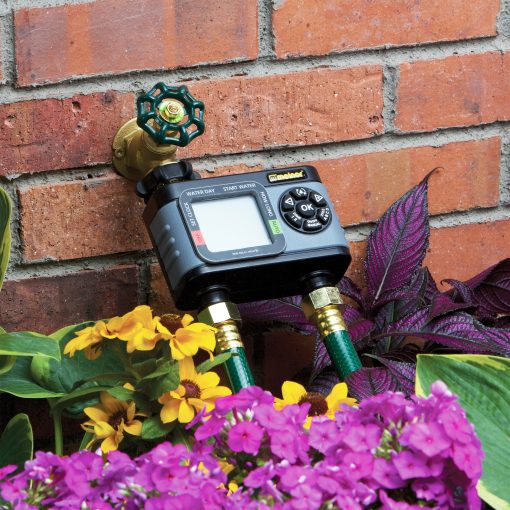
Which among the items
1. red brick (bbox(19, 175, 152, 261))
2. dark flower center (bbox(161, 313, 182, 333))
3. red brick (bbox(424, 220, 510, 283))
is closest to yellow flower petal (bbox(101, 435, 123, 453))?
dark flower center (bbox(161, 313, 182, 333))

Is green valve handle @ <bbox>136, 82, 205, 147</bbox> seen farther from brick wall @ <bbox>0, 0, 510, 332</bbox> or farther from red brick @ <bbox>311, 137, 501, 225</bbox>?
red brick @ <bbox>311, 137, 501, 225</bbox>

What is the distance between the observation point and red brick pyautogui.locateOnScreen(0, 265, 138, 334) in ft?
3.67

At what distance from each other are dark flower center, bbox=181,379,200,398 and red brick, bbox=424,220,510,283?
0.49 meters

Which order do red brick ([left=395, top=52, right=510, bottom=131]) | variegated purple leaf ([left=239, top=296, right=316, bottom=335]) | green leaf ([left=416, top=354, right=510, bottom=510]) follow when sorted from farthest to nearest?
red brick ([left=395, top=52, right=510, bottom=131]) < variegated purple leaf ([left=239, top=296, right=316, bottom=335]) < green leaf ([left=416, top=354, right=510, bottom=510])

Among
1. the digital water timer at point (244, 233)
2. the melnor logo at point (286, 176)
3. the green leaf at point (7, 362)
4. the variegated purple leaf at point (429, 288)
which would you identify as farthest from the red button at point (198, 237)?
the variegated purple leaf at point (429, 288)

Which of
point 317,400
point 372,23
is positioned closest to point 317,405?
point 317,400

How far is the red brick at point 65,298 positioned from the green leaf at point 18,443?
0.72 ft

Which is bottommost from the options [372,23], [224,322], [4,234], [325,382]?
[325,382]

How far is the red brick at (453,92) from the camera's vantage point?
1212 mm

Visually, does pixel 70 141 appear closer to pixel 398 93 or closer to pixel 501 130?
pixel 398 93

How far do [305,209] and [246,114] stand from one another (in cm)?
20

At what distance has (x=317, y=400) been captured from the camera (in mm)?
857

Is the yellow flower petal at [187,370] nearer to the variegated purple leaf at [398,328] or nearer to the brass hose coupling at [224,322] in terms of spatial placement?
the brass hose coupling at [224,322]

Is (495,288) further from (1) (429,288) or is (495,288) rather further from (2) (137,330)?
(2) (137,330)
